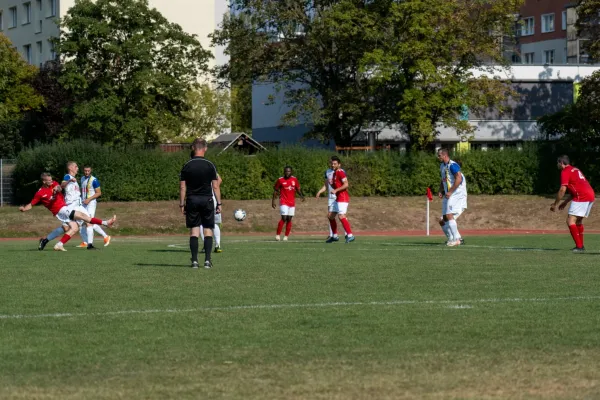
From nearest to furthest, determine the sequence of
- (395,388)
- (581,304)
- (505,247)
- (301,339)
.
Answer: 1. (395,388)
2. (301,339)
3. (581,304)
4. (505,247)

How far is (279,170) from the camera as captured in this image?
5194 cm

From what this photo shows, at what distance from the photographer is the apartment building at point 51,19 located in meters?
85.8

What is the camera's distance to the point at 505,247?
82.3 feet

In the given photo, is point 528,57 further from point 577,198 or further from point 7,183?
point 577,198

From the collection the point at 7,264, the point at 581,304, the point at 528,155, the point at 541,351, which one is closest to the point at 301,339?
the point at 541,351

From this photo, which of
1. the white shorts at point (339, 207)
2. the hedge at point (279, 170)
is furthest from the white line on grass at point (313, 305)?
the hedge at point (279, 170)

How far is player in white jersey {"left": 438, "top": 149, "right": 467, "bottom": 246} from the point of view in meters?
24.9

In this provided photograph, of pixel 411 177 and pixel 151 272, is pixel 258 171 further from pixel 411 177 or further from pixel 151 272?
pixel 151 272

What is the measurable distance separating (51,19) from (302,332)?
7748 centimetres

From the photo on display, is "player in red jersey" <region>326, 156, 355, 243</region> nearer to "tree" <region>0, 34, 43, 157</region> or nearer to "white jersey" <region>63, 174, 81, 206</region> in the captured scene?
"white jersey" <region>63, 174, 81, 206</region>

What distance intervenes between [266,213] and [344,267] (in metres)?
28.1

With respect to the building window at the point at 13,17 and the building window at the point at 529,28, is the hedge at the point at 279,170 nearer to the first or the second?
the building window at the point at 529,28

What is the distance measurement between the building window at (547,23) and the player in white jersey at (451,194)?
67.1 metres

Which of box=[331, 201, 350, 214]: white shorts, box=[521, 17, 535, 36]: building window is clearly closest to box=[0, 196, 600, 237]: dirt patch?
box=[331, 201, 350, 214]: white shorts
